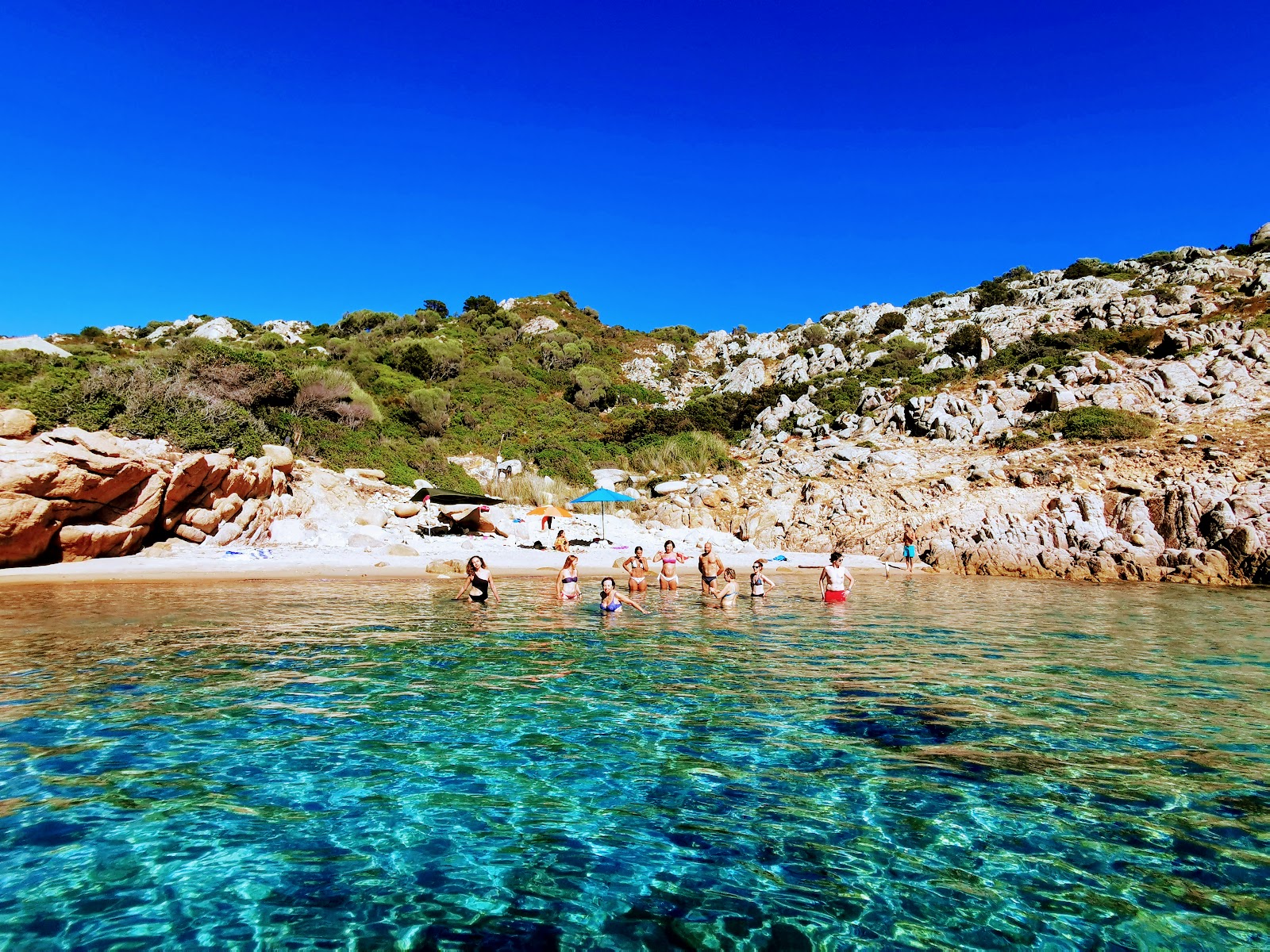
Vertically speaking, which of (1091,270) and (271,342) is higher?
(1091,270)

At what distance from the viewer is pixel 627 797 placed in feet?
15.3

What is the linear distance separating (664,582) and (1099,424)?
73.5ft

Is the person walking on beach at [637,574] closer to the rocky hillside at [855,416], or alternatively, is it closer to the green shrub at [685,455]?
the rocky hillside at [855,416]

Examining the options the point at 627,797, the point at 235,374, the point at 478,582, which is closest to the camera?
the point at 627,797

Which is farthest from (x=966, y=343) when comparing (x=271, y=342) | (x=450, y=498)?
(x=271, y=342)

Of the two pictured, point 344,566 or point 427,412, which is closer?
point 344,566

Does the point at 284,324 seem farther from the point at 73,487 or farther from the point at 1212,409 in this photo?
the point at 1212,409

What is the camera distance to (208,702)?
6.65m

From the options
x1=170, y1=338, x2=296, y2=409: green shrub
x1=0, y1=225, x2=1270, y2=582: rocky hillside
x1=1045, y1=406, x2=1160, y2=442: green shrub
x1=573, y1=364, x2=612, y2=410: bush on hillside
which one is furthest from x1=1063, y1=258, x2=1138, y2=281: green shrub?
x1=170, y1=338, x2=296, y2=409: green shrub

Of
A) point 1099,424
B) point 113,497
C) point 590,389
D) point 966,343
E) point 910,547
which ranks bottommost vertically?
point 910,547

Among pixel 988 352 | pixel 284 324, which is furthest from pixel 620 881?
pixel 284 324

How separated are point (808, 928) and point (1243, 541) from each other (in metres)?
22.6

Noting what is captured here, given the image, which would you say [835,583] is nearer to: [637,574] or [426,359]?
[637,574]

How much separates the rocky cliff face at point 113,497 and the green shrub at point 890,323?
50635mm
